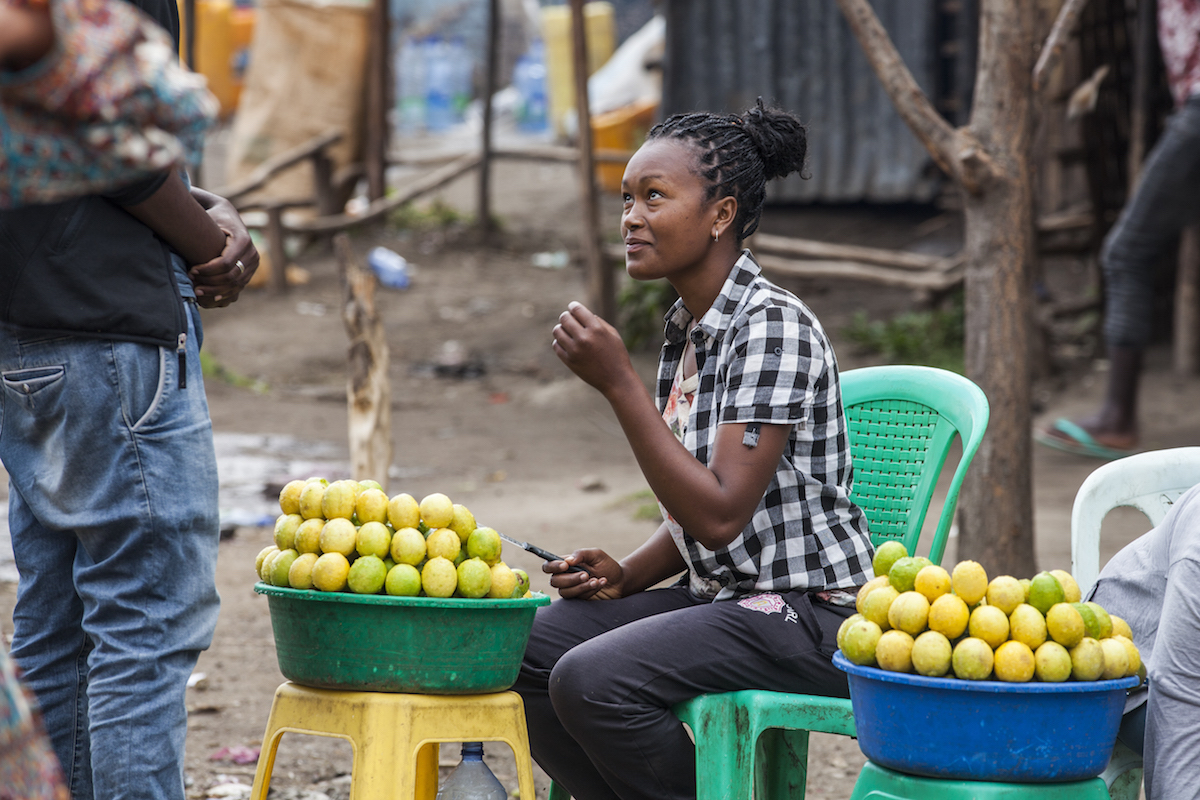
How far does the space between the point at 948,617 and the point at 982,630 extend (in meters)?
0.05

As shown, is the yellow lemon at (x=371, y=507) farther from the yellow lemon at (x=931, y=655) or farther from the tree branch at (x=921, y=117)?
Result: the tree branch at (x=921, y=117)

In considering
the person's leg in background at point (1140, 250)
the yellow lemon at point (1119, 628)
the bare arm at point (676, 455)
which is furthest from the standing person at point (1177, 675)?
the person's leg in background at point (1140, 250)

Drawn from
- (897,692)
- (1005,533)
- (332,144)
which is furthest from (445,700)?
(332,144)

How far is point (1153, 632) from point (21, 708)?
1.78m

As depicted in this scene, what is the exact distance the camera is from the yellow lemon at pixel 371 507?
88.6 inches

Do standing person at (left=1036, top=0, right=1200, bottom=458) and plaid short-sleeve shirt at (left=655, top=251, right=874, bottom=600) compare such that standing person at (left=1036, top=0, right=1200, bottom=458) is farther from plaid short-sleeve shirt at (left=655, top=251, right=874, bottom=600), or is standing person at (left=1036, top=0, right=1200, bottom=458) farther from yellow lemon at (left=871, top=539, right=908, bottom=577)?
yellow lemon at (left=871, top=539, right=908, bottom=577)

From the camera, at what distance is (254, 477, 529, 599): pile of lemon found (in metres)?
2.14

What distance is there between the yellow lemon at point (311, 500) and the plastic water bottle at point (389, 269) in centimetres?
957

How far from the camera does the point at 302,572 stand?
2160 mm

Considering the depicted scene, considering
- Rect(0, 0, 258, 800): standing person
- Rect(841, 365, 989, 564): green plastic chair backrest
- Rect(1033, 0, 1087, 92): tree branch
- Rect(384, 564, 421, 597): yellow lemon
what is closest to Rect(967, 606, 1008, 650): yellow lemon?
Rect(841, 365, 989, 564): green plastic chair backrest

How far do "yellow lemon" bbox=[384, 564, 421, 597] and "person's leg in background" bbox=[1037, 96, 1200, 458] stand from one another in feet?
15.8

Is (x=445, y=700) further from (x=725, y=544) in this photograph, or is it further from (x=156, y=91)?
(x=156, y=91)

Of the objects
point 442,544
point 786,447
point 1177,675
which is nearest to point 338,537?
point 442,544

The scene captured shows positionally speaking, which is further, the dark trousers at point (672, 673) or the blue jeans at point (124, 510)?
the dark trousers at point (672, 673)
